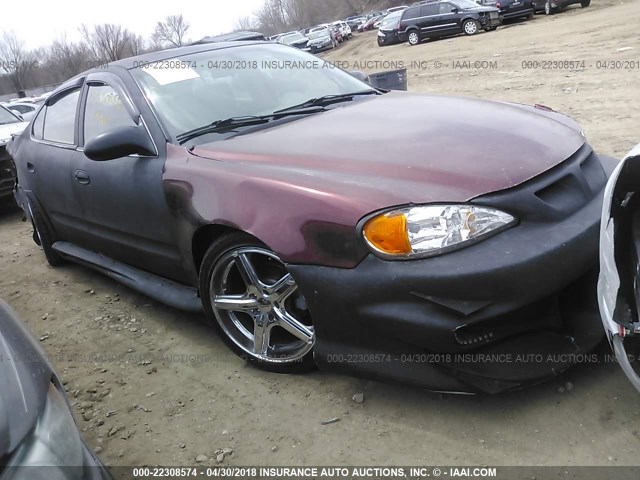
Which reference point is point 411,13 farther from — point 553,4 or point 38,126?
point 38,126

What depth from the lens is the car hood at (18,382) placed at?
1394mm

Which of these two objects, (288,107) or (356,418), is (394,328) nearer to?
(356,418)

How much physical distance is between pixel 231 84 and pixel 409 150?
139 centimetres

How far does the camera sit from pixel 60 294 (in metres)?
4.47

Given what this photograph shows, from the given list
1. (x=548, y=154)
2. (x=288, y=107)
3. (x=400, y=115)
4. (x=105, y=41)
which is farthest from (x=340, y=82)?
(x=105, y=41)

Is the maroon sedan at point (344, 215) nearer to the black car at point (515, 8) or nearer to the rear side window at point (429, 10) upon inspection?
the black car at point (515, 8)

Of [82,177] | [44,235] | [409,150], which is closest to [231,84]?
[82,177]

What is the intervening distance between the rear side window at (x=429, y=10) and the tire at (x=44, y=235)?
22.2m

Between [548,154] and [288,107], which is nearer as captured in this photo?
[548,154]

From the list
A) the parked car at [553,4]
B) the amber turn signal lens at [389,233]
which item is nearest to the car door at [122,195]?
the amber turn signal lens at [389,233]

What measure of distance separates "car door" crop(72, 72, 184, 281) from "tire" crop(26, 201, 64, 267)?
801 mm

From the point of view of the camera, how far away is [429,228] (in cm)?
228

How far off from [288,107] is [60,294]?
7.71ft

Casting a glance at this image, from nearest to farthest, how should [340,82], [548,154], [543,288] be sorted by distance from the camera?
[543,288] → [548,154] → [340,82]
